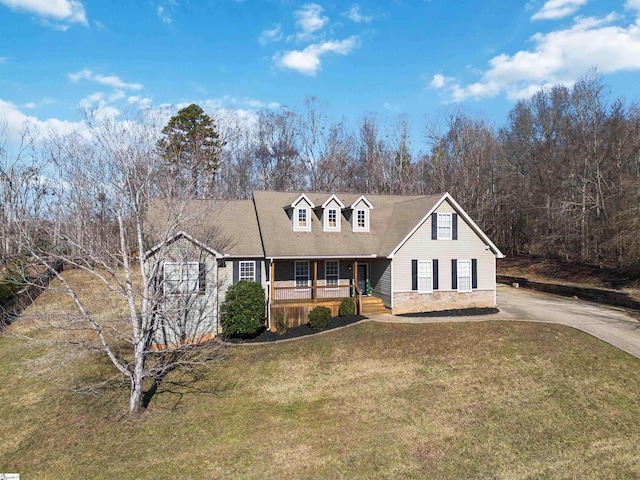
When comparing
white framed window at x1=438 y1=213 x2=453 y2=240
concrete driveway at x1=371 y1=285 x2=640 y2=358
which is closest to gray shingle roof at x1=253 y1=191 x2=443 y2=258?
white framed window at x1=438 y1=213 x2=453 y2=240

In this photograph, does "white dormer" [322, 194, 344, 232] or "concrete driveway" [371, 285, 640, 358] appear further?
"white dormer" [322, 194, 344, 232]

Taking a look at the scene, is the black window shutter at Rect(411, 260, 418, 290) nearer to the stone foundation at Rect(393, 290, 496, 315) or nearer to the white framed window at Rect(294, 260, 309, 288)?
the stone foundation at Rect(393, 290, 496, 315)

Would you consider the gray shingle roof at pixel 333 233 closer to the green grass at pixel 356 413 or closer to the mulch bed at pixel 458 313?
the mulch bed at pixel 458 313

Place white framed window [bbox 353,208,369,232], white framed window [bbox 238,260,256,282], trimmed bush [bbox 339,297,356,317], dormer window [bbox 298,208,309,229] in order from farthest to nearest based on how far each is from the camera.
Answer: white framed window [bbox 353,208,369,232], dormer window [bbox 298,208,309,229], trimmed bush [bbox 339,297,356,317], white framed window [bbox 238,260,256,282]

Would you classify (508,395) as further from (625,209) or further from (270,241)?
(625,209)

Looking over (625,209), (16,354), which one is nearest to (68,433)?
(16,354)

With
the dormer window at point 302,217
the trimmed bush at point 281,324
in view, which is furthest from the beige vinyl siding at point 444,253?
the trimmed bush at point 281,324
